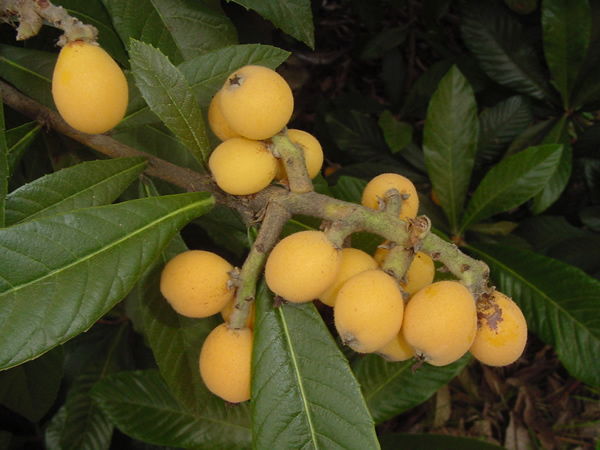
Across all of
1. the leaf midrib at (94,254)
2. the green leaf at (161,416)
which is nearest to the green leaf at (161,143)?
the leaf midrib at (94,254)

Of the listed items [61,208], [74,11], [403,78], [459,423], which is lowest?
[459,423]

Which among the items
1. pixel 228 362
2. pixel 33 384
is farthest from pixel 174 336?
pixel 33 384

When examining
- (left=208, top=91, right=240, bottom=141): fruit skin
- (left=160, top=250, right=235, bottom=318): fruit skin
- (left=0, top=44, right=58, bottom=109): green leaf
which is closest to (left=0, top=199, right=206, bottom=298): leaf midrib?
(left=160, top=250, right=235, bottom=318): fruit skin

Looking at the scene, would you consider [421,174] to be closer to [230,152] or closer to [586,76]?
[586,76]

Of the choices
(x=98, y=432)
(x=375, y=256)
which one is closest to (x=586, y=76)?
(x=375, y=256)

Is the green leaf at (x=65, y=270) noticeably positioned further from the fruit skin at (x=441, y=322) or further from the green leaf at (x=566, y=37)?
the green leaf at (x=566, y=37)
